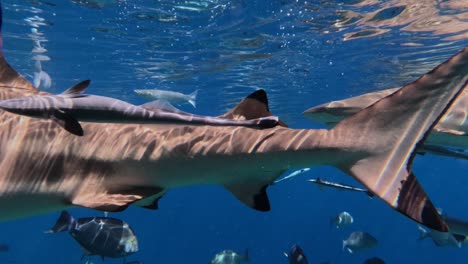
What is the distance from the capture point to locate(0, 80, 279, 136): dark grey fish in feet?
7.24

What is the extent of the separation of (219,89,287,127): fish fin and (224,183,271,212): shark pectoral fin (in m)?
0.54

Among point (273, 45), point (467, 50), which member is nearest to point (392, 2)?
point (273, 45)

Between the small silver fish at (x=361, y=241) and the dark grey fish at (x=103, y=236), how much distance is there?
9819 millimetres

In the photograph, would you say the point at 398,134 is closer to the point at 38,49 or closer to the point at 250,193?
the point at 250,193

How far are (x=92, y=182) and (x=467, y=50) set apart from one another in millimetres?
2729

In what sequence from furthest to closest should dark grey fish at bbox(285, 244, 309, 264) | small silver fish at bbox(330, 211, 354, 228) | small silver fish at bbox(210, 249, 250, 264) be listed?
small silver fish at bbox(330, 211, 354, 228), small silver fish at bbox(210, 249, 250, 264), dark grey fish at bbox(285, 244, 309, 264)

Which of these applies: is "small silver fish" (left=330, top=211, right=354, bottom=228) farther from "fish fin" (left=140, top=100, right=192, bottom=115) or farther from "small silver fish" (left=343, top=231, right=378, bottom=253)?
"fish fin" (left=140, top=100, right=192, bottom=115)

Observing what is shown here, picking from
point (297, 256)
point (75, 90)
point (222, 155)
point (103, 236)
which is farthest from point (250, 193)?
point (297, 256)

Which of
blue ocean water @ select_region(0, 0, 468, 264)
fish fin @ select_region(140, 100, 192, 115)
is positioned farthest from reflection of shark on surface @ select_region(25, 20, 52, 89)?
fish fin @ select_region(140, 100, 192, 115)

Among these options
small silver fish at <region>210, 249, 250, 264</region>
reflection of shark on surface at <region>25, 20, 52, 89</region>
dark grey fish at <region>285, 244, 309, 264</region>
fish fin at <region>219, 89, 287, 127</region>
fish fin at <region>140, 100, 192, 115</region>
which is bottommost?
small silver fish at <region>210, 249, 250, 264</region>

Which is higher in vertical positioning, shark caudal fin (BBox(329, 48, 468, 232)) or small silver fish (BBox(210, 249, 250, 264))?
shark caudal fin (BBox(329, 48, 468, 232))

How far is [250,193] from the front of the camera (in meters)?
3.10

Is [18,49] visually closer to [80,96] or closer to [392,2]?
[392,2]

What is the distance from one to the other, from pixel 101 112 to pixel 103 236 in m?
5.94
